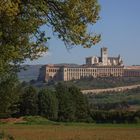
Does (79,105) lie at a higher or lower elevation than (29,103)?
higher

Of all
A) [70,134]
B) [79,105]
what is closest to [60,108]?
[79,105]

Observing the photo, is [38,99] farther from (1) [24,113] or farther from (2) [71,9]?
(2) [71,9]

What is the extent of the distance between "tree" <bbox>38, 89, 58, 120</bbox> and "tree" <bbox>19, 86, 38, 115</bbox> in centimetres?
144

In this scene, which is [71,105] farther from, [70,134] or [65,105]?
[70,134]

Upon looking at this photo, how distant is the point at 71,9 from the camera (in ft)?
63.8

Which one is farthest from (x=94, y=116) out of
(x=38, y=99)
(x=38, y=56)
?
(x=38, y=56)

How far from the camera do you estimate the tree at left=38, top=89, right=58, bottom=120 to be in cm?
12475

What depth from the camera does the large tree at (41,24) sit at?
19.2 m

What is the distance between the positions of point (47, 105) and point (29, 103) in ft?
15.8

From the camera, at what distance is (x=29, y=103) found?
124 m

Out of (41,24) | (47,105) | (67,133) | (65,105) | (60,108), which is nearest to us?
(41,24)

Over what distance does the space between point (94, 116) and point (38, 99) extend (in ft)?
48.5

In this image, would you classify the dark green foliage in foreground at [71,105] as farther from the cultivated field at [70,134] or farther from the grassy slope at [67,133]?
the cultivated field at [70,134]

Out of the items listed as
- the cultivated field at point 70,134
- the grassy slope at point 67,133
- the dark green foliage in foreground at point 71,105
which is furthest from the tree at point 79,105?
the cultivated field at point 70,134
